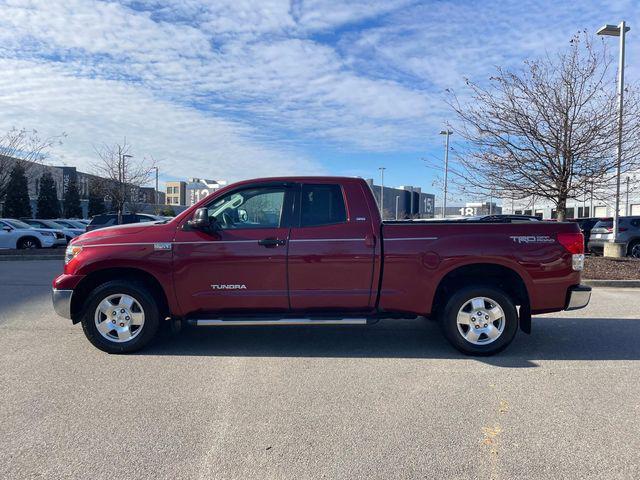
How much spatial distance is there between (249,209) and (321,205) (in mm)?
799

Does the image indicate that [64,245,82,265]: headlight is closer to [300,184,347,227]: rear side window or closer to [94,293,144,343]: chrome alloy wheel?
[94,293,144,343]: chrome alloy wheel

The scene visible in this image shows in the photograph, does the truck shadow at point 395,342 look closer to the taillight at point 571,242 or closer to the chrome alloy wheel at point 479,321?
the chrome alloy wheel at point 479,321

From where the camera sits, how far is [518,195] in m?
14.5

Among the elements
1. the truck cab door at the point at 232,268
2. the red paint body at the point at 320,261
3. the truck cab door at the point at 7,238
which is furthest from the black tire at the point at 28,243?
the truck cab door at the point at 232,268

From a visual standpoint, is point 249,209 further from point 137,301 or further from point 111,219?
point 111,219

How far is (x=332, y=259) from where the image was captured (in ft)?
17.3

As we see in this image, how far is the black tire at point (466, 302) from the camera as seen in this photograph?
532 cm

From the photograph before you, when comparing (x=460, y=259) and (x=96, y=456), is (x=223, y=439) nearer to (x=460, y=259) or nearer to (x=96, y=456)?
(x=96, y=456)

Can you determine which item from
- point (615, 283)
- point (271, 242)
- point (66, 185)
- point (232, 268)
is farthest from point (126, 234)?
point (66, 185)

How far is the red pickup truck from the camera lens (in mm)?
5270

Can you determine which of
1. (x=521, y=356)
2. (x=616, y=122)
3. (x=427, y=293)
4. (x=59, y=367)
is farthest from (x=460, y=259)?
(x=616, y=122)

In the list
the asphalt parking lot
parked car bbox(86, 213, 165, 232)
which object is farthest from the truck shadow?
A: parked car bbox(86, 213, 165, 232)

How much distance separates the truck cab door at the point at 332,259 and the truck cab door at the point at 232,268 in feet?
0.45

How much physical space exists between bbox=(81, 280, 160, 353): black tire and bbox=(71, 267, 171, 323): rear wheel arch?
0.33ft
